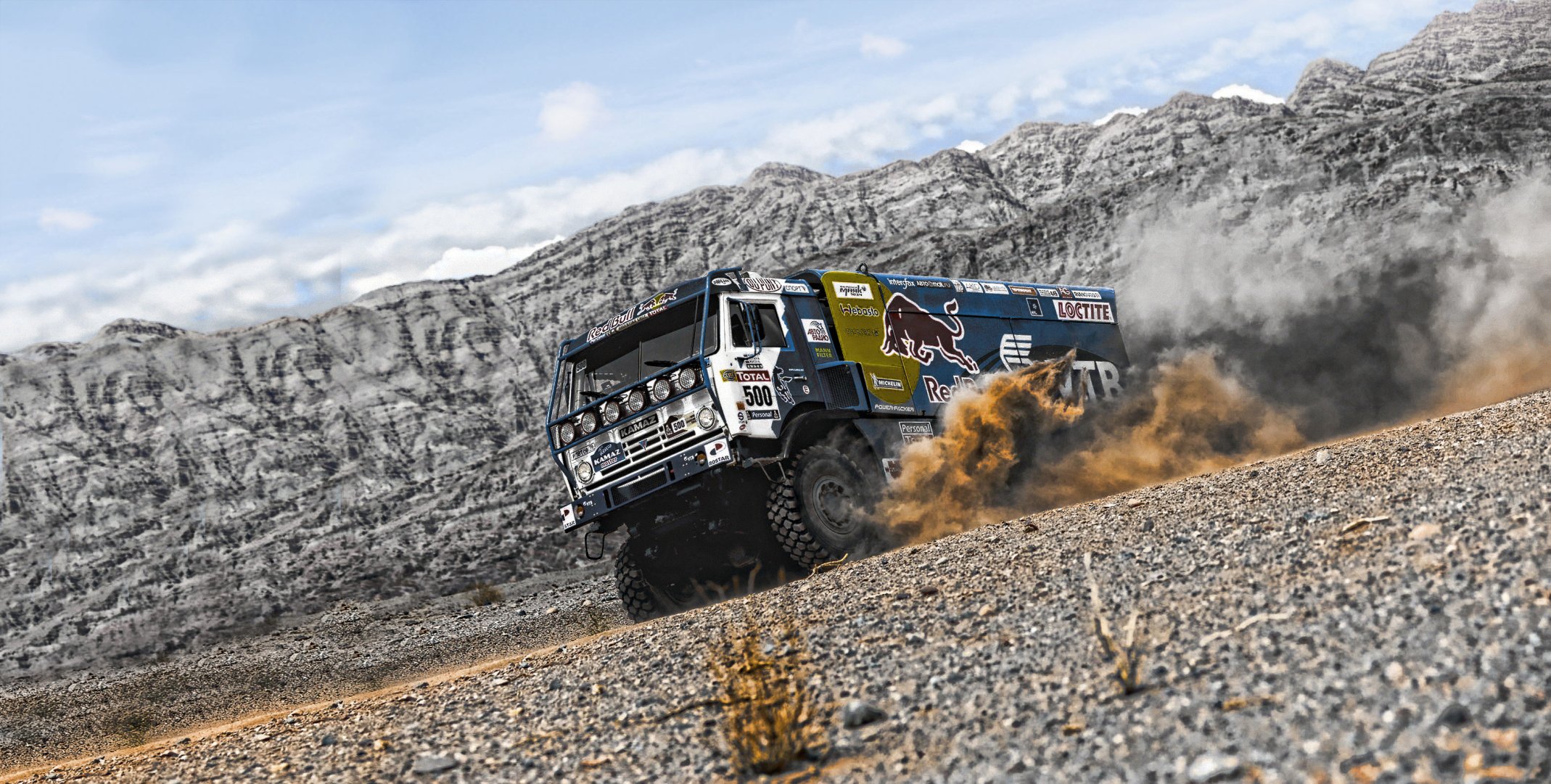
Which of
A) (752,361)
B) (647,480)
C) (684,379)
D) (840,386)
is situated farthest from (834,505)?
(684,379)

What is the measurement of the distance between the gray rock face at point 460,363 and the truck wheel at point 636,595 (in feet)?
48.9

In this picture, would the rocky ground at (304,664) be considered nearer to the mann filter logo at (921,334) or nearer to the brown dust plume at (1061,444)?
the brown dust plume at (1061,444)

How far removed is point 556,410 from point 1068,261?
29354 millimetres

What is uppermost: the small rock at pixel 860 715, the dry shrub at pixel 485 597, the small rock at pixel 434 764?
the small rock at pixel 434 764

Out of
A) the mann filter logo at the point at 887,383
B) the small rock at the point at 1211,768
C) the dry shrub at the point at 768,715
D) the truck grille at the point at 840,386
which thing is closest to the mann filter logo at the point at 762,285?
the truck grille at the point at 840,386

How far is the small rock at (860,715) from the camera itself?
5.26 m

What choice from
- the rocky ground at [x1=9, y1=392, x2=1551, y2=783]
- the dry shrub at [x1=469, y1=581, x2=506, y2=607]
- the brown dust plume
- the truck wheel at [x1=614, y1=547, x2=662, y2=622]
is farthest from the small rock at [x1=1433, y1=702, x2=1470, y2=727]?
the dry shrub at [x1=469, y1=581, x2=506, y2=607]

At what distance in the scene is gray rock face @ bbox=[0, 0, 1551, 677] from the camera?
108ft

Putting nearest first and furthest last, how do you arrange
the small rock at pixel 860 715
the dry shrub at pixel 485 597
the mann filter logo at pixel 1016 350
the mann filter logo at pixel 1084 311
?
the small rock at pixel 860 715
the mann filter logo at pixel 1016 350
the mann filter logo at pixel 1084 311
the dry shrub at pixel 485 597

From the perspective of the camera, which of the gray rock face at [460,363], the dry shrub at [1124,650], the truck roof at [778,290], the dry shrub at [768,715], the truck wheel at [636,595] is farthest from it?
the gray rock face at [460,363]

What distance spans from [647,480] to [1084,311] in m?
8.13

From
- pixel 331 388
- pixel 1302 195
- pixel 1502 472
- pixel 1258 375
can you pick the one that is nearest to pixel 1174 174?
pixel 1302 195

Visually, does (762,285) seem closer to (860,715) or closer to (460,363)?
(860,715)

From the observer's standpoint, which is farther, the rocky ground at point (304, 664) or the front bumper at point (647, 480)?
the rocky ground at point (304, 664)
